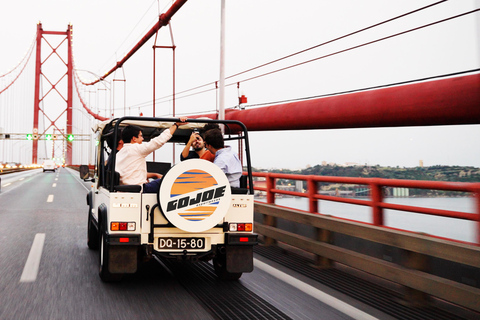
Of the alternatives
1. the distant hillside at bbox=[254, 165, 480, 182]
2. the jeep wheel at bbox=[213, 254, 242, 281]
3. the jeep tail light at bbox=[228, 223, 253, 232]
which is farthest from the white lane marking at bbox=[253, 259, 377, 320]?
the distant hillside at bbox=[254, 165, 480, 182]

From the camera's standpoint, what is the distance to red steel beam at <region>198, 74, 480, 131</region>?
7148mm

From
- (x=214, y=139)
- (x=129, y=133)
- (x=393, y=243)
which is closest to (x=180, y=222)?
(x=214, y=139)

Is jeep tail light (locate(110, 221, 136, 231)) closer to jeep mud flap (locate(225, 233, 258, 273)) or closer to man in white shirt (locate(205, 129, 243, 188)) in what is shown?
jeep mud flap (locate(225, 233, 258, 273))

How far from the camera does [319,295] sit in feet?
14.8

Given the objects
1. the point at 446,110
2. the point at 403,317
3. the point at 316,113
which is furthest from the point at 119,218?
the point at 316,113

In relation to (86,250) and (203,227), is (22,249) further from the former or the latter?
(203,227)

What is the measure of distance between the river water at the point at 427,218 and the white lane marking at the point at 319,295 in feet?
3.27

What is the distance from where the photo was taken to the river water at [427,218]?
12.5 feet

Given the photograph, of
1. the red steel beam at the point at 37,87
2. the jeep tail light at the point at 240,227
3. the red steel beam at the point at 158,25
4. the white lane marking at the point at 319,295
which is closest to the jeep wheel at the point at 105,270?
the jeep tail light at the point at 240,227

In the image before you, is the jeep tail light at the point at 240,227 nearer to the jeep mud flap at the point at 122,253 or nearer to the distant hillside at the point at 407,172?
the jeep mud flap at the point at 122,253

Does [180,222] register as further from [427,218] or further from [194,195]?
[427,218]

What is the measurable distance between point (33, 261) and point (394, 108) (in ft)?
22.0

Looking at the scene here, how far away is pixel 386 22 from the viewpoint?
10.4 metres

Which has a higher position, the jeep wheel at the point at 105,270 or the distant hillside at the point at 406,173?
the distant hillside at the point at 406,173
